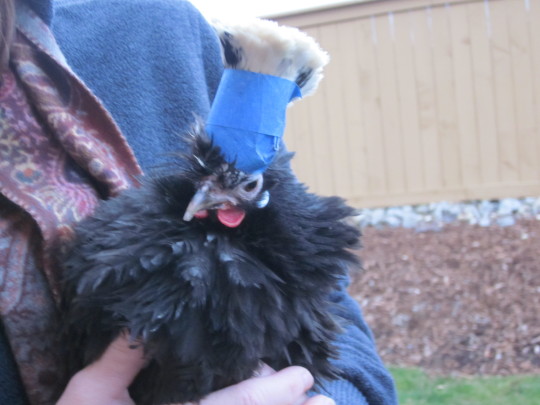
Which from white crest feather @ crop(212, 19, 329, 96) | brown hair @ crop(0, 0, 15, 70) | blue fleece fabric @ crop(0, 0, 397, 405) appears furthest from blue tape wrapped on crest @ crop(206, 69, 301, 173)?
blue fleece fabric @ crop(0, 0, 397, 405)

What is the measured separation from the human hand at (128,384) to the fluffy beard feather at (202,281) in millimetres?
14

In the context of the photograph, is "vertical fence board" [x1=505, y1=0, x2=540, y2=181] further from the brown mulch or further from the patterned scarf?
the patterned scarf

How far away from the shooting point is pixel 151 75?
119cm

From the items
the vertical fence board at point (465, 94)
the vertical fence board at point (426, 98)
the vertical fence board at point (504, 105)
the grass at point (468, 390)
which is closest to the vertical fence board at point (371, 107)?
the vertical fence board at point (426, 98)

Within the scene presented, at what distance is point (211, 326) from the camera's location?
652 millimetres

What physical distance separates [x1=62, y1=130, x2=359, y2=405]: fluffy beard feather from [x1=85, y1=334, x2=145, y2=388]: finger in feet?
0.04

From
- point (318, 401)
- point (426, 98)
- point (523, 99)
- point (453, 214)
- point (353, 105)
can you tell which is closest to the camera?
point (318, 401)

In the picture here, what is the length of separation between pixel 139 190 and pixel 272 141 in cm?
18

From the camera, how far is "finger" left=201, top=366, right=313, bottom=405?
0.73 meters

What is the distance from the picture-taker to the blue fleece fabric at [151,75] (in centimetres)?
113

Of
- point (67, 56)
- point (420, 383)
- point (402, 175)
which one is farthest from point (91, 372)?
point (402, 175)

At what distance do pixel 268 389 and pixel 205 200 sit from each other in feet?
0.84

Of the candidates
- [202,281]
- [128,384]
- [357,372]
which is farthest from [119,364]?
[357,372]

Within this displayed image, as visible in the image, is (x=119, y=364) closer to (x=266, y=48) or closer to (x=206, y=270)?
(x=206, y=270)
